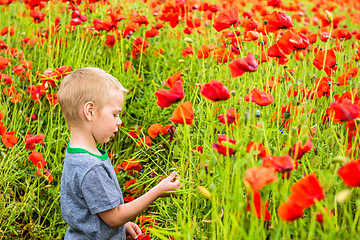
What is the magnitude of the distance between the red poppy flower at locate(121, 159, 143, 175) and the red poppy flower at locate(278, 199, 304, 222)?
48.6 inches

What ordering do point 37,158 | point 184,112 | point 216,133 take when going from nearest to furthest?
point 184,112, point 216,133, point 37,158

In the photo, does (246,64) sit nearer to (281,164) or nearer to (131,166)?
(281,164)

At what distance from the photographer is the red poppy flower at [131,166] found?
2.20 meters

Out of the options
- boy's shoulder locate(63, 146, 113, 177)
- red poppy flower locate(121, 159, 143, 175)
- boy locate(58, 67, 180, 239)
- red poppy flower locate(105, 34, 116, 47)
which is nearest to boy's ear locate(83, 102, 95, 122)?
boy locate(58, 67, 180, 239)

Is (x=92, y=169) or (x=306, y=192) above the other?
(x=306, y=192)

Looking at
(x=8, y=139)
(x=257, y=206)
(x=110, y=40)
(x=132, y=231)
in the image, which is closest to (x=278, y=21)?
(x=257, y=206)

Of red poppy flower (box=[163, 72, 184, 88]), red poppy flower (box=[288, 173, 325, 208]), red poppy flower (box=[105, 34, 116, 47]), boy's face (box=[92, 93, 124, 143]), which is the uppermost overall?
red poppy flower (box=[288, 173, 325, 208])

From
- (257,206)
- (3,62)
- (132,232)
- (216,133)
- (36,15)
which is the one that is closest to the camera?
(257,206)

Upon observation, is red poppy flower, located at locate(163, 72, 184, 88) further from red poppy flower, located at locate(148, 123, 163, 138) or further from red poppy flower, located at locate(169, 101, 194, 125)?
red poppy flower, located at locate(169, 101, 194, 125)

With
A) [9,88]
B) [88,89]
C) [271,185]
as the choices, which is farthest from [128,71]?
[271,185]

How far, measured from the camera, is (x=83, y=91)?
1.60m

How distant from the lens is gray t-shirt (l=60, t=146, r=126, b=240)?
1.53 m

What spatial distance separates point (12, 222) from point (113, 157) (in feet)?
2.20

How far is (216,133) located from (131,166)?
656 mm
